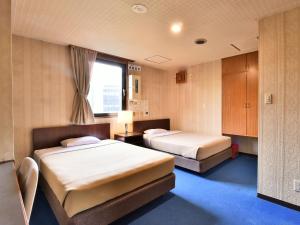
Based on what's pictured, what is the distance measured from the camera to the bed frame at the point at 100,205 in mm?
1495

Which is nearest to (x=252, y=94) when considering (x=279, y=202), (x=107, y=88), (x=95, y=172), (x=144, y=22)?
(x=279, y=202)

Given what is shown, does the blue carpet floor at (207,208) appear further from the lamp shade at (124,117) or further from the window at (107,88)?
the window at (107,88)

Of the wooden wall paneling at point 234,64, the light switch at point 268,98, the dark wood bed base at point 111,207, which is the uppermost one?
the wooden wall paneling at point 234,64

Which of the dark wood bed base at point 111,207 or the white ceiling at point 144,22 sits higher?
the white ceiling at point 144,22

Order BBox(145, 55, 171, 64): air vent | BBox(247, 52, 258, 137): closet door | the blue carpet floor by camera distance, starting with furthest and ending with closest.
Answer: BBox(145, 55, 171, 64): air vent < BBox(247, 52, 258, 137): closet door < the blue carpet floor

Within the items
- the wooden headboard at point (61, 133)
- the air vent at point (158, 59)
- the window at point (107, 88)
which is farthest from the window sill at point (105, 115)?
the air vent at point (158, 59)

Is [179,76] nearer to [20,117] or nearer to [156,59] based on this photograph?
[156,59]

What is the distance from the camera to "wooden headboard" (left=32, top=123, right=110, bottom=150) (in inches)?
110

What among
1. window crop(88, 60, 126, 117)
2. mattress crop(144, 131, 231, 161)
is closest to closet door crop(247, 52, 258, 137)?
mattress crop(144, 131, 231, 161)

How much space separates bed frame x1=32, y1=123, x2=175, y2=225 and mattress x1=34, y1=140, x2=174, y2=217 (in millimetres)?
51

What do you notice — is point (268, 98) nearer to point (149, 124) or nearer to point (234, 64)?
point (234, 64)

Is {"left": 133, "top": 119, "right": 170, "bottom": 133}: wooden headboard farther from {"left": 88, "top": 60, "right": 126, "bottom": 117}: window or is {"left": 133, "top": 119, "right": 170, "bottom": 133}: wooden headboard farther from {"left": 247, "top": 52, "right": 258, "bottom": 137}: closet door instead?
{"left": 247, "top": 52, "right": 258, "bottom": 137}: closet door

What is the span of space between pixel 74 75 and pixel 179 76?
2.92m

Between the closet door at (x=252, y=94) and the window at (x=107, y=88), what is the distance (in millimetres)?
2836
